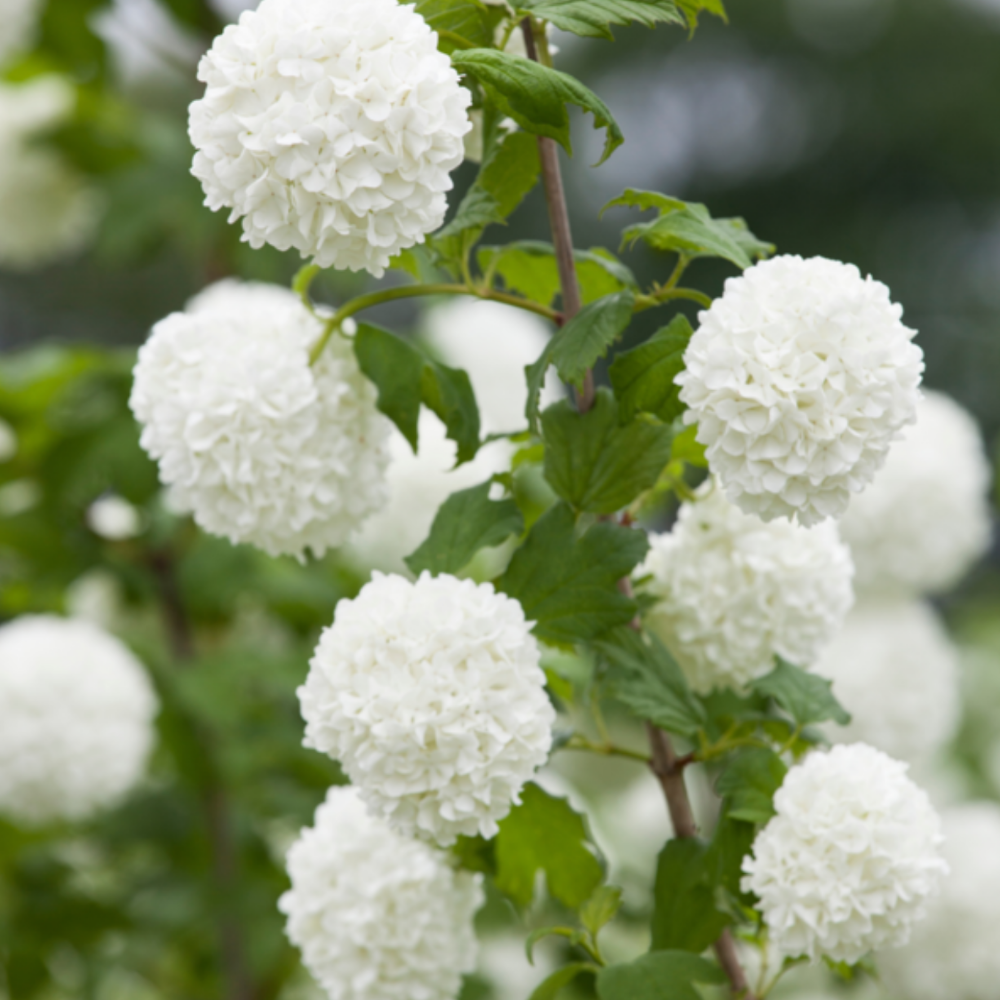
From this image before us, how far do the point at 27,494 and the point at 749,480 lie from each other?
5.14 ft

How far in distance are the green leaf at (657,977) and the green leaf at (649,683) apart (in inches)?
5.4

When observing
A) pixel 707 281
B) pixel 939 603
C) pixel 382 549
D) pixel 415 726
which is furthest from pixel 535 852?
pixel 707 281

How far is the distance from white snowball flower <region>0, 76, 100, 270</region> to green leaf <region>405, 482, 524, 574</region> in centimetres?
143

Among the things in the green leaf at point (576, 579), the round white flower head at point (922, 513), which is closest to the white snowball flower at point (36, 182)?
the round white flower head at point (922, 513)

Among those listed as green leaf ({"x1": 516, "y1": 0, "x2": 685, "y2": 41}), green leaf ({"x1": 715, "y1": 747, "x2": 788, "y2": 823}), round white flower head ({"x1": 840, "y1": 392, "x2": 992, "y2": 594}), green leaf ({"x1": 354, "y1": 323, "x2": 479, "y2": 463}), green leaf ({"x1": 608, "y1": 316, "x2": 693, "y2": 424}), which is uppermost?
green leaf ({"x1": 516, "y1": 0, "x2": 685, "y2": 41})

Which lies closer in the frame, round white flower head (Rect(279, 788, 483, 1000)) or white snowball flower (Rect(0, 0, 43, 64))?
round white flower head (Rect(279, 788, 483, 1000))

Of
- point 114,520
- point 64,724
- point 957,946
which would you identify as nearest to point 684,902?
point 957,946

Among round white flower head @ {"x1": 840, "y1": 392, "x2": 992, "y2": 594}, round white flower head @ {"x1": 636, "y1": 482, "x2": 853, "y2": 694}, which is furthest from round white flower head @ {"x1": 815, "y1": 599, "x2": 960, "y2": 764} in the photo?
round white flower head @ {"x1": 636, "y1": 482, "x2": 853, "y2": 694}

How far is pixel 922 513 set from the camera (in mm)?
1380

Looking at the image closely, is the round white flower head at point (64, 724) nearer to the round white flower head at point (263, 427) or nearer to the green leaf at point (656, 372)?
the round white flower head at point (263, 427)

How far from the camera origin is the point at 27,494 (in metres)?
1.89

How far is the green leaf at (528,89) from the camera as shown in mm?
604

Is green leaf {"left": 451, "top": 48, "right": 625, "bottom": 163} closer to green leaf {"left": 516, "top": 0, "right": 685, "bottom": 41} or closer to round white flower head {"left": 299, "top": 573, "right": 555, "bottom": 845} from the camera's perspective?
green leaf {"left": 516, "top": 0, "right": 685, "bottom": 41}

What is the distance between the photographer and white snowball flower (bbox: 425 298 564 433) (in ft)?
6.06
